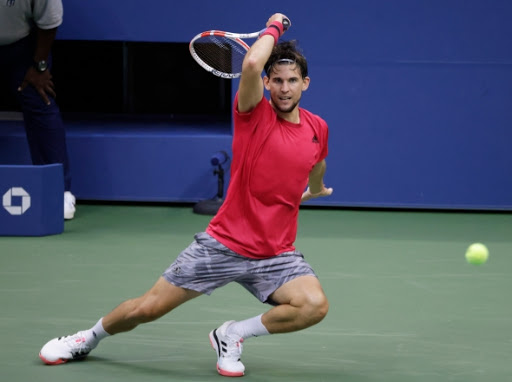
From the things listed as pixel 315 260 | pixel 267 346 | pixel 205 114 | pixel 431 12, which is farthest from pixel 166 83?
pixel 267 346

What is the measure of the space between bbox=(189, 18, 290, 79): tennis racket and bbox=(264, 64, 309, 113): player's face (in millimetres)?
487

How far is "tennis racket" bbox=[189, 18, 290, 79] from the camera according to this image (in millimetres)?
4926

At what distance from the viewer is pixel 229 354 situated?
4.38 meters

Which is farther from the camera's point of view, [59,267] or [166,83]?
[166,83]

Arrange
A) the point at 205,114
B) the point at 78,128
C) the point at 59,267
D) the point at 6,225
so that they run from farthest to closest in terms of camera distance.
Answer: the point at 205,114 → the point at 78,128 → the point at 6,225 → the point at 59,267

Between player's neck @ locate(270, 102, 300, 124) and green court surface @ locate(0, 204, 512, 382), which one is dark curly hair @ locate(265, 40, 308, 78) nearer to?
player's neck @ locate(270, 102, 300, 124)

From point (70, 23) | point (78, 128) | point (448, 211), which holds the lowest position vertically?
point (448, 211)

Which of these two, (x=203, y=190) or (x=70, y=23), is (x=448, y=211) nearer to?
(x=203, y=190)

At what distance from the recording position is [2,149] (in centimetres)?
852

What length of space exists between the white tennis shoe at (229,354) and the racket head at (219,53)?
1.33m

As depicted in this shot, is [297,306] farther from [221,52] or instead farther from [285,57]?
[221,52]

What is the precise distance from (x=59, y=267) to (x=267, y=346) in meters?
2.06

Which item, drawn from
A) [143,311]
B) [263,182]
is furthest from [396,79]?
[143,311]

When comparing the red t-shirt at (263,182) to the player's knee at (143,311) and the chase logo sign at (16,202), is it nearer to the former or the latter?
the player's knee at (143,311)
